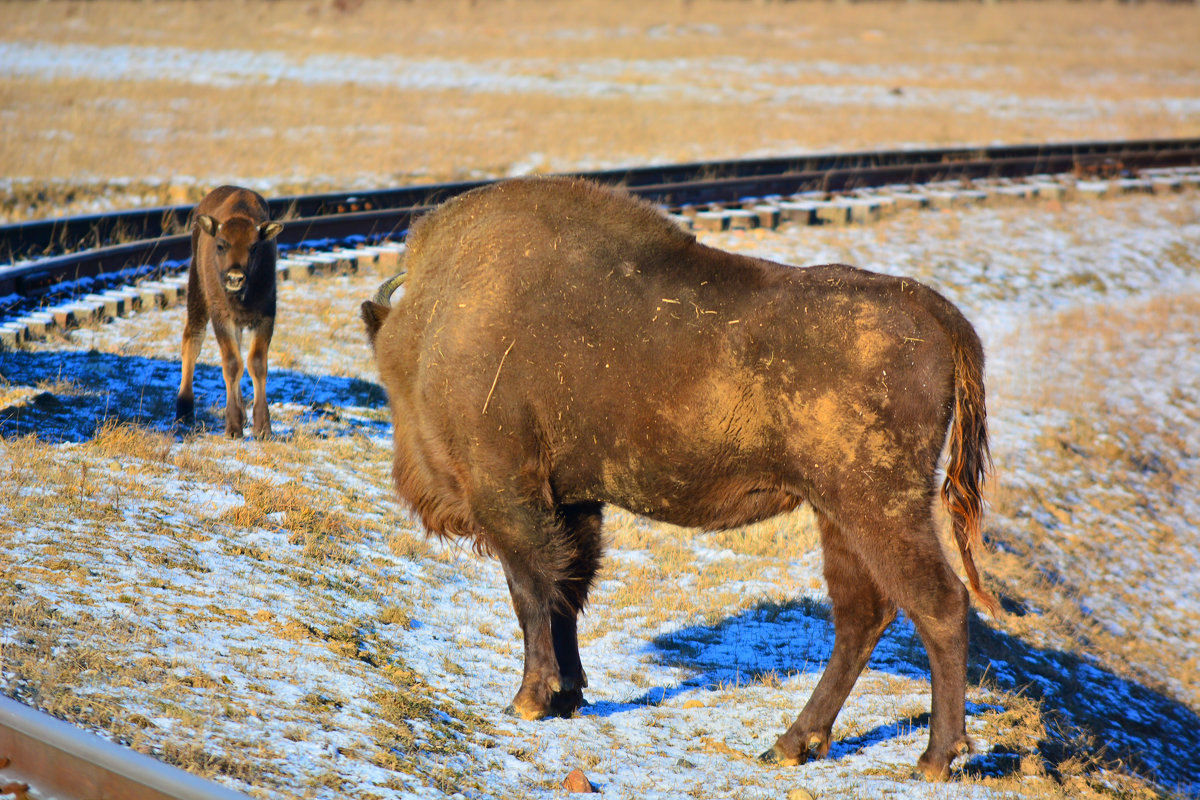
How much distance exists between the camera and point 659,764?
511 cm

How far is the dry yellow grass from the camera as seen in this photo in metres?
21.5

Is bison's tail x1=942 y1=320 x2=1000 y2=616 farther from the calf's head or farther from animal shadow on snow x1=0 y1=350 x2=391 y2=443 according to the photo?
animal shadow on snow x1=0 y1=350 x2=391 y2=443

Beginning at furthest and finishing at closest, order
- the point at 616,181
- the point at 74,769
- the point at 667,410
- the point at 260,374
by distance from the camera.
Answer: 1. the point at 616,181
2. the point at 260,374
3. the point at 667,410
4. the point at 74,769

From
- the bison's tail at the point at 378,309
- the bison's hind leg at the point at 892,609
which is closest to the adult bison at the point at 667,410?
the bison's hind leg at the point at 892,609

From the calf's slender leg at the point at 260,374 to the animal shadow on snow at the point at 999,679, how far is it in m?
3.66

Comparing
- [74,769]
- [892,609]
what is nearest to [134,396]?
[74,769]

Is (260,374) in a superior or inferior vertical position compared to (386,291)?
inferior

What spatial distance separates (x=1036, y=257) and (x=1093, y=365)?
3914 millimetres

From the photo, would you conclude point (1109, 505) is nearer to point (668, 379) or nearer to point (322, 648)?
point (668, 379)

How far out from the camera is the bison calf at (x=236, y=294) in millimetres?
8328

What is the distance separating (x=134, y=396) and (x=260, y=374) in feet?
4.15

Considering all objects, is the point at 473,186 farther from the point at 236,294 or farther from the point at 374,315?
the point at 374,315

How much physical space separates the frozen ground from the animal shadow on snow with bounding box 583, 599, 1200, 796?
21mm

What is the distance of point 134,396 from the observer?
9.14 meters
